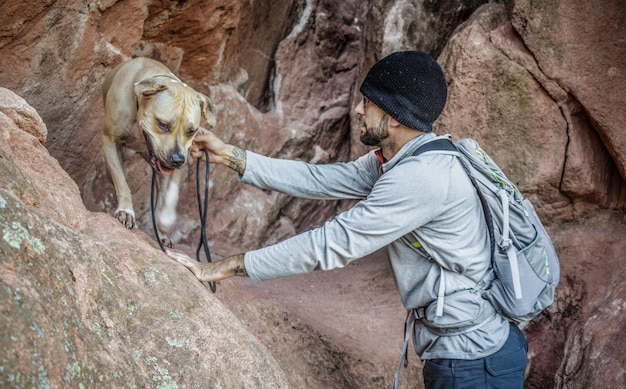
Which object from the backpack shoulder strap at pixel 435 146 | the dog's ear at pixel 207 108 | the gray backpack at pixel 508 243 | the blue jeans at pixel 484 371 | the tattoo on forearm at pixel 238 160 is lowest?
the blue jeans at pixel 484 371

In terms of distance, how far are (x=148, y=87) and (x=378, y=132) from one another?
182 centimetres

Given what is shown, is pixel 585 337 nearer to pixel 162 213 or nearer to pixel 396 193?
pixel 396 193

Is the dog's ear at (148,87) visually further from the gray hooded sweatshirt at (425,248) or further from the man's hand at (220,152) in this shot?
the gray hooded sweatshirt at (425,248)

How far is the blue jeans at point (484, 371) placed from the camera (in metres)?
3.51

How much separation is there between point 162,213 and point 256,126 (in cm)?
293

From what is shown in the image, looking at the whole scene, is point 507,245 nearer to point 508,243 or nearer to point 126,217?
point 508,243

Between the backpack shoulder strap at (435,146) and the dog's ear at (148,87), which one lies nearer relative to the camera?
the backpack shoulder strap at (435,146)

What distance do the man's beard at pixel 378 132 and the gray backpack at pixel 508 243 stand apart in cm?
22

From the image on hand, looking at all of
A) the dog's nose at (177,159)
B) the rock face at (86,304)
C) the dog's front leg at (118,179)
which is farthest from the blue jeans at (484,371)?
the dog's front leg at (118,179)

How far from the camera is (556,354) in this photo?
5695 mm

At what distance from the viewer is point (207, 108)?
5062mm

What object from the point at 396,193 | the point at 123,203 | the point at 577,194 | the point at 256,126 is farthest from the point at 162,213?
the point at 577,194

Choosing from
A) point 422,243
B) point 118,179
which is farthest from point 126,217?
point 422,243

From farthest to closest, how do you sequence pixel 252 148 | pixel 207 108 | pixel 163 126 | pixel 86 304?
pixel 252 148 → pixel 207 108 → pixel 163 126 → pixel 86 304
